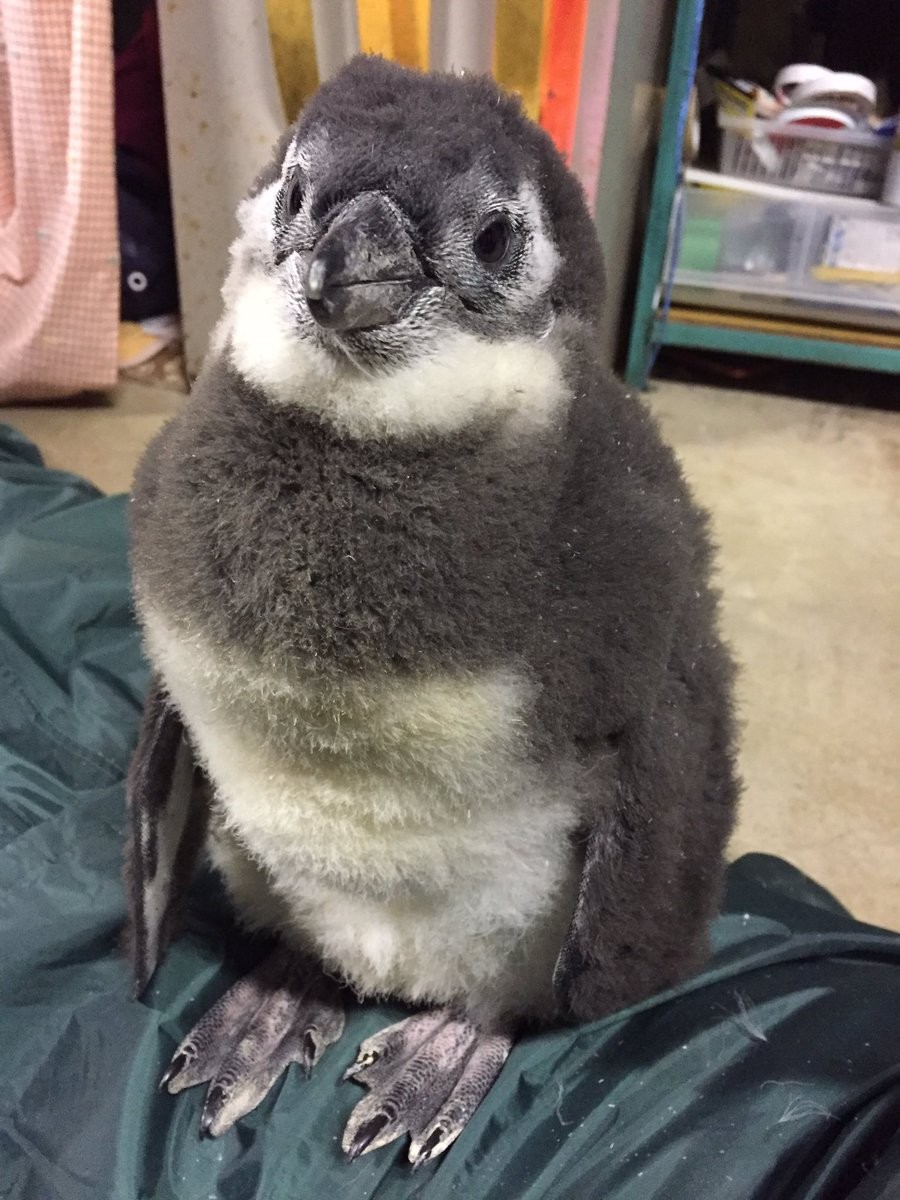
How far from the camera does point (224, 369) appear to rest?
0.47m

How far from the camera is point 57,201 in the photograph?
1.42 m

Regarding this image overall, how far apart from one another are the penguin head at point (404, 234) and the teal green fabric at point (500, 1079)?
0.47 m

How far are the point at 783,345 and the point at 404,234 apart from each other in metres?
1.39

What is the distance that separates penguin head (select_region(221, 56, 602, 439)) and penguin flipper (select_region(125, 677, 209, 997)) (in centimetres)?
25

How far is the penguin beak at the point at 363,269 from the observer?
375mm

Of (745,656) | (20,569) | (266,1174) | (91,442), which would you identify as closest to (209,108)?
(91,442)

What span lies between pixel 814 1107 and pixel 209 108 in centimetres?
131

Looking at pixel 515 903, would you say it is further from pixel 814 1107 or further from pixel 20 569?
pixel 20 569

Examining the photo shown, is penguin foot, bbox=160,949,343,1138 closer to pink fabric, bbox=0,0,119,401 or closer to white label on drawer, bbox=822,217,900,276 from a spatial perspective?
pink fabric, bbox=0,0,119,401

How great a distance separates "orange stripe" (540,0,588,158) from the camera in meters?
0.94

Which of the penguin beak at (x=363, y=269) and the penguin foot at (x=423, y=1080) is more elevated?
the penguin beak at (x=363, y=269)

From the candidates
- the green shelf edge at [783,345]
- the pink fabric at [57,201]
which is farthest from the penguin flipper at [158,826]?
the green shelf edge at [783,345]

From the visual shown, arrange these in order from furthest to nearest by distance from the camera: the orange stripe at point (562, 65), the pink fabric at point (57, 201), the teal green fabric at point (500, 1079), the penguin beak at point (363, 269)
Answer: the pink fabric at point (57, 201) < the orange stripe at point (562, 65) < the teal green fabric at point (500, 1079) < the penguin beak at point (363, 269)

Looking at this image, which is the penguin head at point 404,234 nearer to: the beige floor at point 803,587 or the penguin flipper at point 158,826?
the penguin flipper at point 158,826
